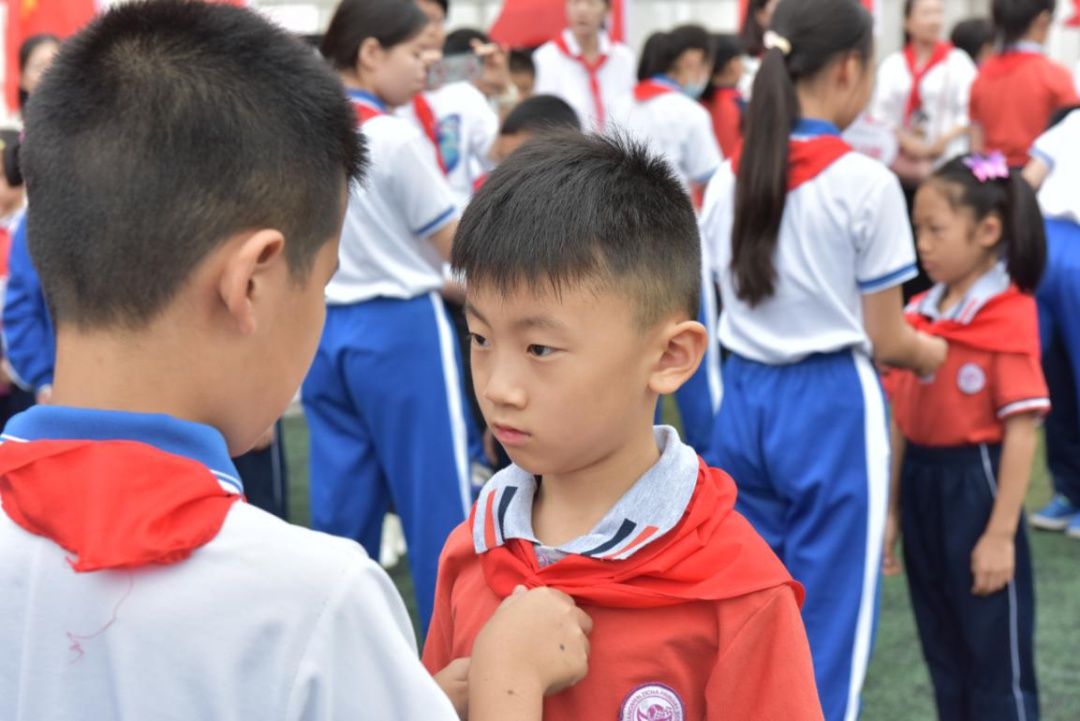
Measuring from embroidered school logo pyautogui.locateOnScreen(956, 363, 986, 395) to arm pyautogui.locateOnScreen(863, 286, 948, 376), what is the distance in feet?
0.33

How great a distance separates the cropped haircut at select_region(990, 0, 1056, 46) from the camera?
17.3 feet

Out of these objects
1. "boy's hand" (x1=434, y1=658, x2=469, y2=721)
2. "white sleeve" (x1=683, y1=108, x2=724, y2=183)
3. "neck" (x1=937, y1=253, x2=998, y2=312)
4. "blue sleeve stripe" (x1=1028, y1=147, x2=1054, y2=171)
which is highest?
"boy's hand" (x1=434, y1=658, x2=469, y2=721)

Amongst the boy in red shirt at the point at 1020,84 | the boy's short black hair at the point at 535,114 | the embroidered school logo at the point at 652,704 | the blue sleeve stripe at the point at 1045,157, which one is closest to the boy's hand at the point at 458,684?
the embroidered school logo at the point at 652,704

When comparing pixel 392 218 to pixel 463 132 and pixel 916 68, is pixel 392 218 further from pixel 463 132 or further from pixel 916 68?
pixel 916 68

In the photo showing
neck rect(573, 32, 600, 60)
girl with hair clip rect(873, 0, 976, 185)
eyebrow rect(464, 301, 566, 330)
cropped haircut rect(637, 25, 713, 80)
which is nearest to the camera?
eyebrow rect(464, 301, 566, 330)

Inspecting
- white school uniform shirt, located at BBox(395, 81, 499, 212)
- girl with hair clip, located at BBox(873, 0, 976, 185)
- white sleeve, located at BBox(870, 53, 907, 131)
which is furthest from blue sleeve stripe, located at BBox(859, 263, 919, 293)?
white sleeve, located at BBox(870, 53, 907, 131)

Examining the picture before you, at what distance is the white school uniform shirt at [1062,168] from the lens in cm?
382

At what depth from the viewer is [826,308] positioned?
8.21 feet

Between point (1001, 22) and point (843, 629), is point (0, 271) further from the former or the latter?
point (1001, 22)

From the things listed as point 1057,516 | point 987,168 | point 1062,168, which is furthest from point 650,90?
point 987,168

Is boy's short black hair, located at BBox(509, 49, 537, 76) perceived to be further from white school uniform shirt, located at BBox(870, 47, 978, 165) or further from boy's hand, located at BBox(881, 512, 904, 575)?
boy's hand, located at BBox(881, 512, 904, 575)

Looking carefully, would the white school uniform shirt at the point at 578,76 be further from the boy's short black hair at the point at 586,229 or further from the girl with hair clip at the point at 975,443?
the boy's short black hair at the point at 586,229

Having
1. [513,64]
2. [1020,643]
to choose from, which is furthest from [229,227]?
[513,64]

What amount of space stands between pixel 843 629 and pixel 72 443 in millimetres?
1872
